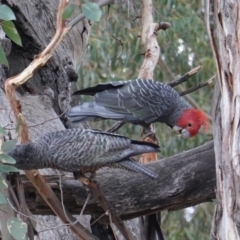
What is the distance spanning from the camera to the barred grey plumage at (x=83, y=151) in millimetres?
1746

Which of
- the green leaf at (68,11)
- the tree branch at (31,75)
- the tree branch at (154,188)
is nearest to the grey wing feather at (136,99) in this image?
the tree branch at (154,188)

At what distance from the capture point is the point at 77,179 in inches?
73.3

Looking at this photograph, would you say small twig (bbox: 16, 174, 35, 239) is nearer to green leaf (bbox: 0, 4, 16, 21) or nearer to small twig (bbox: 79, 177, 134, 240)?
small twig (bbox: 79, 177, 134, 240)

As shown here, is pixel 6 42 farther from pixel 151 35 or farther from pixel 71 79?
pixel 151 35

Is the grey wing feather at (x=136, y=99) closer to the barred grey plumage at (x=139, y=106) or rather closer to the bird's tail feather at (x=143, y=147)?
the barred grey plumage at (x=139, y=106)

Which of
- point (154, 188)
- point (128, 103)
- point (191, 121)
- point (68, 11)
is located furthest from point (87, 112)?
point (68, 11)

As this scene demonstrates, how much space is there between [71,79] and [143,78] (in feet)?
1.06

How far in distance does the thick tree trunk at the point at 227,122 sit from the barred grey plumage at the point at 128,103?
36.5 inches

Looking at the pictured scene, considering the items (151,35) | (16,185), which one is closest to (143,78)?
(151,35)

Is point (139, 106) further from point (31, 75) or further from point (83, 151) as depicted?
point (31, 75)

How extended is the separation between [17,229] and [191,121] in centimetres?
153

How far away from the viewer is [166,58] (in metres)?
5.45

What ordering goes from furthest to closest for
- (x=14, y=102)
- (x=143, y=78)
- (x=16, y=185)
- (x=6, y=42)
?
(x=143, y=78) → (x=6, y=42) → (x=16, y=185) → (x=14, y=102)

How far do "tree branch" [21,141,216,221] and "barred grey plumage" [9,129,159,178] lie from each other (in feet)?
0.64
